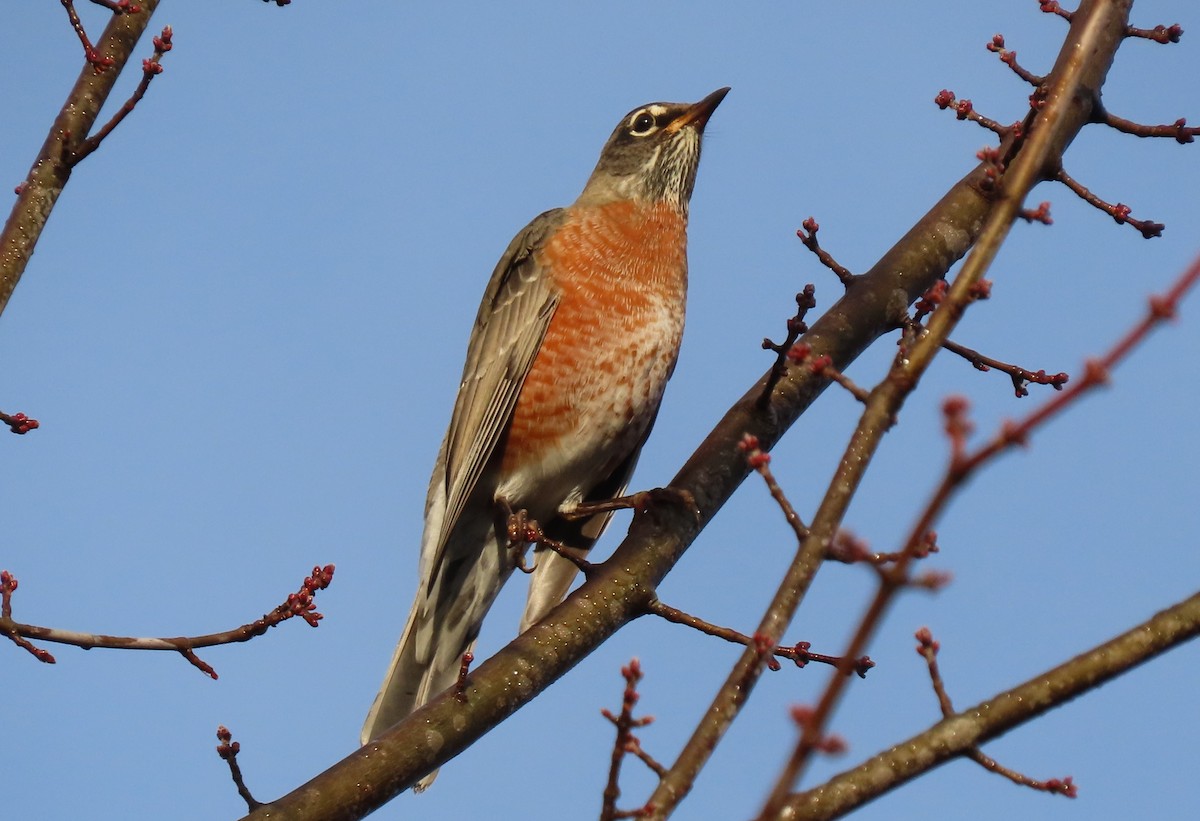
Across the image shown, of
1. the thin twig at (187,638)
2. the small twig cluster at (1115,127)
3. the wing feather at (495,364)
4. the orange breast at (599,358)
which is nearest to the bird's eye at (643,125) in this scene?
the wing feather at (495,364)

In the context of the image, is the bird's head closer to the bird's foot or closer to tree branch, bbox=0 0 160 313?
the bird's foot

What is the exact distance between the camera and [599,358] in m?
7.17

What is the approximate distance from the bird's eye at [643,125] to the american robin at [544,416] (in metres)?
1.32

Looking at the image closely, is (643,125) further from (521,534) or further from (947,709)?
(947,709)

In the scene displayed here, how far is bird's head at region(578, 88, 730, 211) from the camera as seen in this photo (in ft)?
27.5

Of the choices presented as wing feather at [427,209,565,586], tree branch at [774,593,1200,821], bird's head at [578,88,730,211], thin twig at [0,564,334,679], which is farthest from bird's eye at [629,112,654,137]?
tree branch at [774,593,1200,821]

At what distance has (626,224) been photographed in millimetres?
7895

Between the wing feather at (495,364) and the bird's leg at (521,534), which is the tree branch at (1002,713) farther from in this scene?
the wing feather at (495,364)

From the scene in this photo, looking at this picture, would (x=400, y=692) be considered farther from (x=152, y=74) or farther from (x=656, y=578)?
(x=152, y=74)

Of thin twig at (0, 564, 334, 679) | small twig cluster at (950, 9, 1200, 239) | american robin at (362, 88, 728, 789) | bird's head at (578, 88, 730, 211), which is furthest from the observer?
bird's head at (578, 88, 730, 211)

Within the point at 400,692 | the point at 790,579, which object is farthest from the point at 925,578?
the point at 400,692

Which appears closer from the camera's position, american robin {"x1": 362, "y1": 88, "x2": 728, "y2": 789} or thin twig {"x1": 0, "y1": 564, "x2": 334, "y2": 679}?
thin twig {"x1": 0, "y1": 564, "x2": 334, "y2": 679}

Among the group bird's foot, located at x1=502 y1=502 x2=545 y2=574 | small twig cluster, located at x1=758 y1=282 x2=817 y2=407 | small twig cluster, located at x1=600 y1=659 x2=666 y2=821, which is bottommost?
small twig cluster, located at x1=600 y1=659 x2=666 y2=821

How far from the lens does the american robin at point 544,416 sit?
698 centimetres
